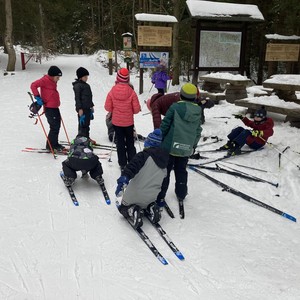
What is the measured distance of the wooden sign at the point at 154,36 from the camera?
13.1m

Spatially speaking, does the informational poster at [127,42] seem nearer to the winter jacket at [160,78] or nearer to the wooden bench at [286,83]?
the winter jacket at [160,78]

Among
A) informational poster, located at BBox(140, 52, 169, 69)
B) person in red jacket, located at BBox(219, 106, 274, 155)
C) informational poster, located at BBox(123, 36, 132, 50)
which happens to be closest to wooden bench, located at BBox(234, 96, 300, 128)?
person in red jacket, located at BBox(219, 106, 274, 155)

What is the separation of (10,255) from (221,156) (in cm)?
481

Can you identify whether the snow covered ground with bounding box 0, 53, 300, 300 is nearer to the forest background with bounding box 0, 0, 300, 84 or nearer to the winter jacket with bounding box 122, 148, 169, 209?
the winter jacket with bounding box 122, 148, 169, 209

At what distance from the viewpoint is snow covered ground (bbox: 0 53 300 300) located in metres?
3.15

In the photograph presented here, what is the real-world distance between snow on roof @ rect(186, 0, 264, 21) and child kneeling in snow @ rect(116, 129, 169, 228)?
8519 millimetres

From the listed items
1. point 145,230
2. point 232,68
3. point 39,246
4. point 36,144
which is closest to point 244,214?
point 145,230

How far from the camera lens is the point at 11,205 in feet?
15.1

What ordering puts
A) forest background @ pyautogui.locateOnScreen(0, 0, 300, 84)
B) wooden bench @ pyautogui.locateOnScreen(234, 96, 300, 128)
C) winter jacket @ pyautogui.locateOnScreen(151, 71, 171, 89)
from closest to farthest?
1. wooden bench @ pyautogui.locateOnScreen(234, 96, 300, 128)
2. winter jacket @ pyautogui.locateOnScreen(151, 71, 171, 89)
3. forest background @ pyautogui.locateOnScreen(0, 0, 300, 84)

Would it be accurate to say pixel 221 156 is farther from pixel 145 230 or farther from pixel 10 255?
pixel 10 255

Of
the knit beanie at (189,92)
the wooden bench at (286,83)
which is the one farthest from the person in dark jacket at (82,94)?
the wooden bench at (286,83)

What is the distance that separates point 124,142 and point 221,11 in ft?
26.6

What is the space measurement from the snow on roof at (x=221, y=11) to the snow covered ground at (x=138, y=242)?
6847 millimetres

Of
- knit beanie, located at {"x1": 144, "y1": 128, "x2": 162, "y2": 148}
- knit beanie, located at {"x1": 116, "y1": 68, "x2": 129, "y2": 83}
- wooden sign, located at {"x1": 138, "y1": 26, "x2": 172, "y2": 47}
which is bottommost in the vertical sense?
knit beanie, located at {"x1": 144, "y1": 128, "x2": 162, "y2": 148}
